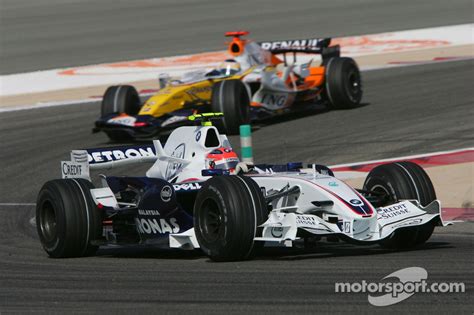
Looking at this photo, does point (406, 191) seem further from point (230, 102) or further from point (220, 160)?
point (230, 102)

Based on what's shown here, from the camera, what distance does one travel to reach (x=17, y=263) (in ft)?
40.7

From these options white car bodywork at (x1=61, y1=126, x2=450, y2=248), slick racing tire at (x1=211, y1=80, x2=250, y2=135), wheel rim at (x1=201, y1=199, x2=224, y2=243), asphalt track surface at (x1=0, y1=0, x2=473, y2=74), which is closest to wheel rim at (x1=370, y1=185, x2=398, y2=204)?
white car bodywork at (x1=61, y1=126, x2=450, y2=248)

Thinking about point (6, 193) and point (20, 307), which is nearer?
point (20, 307)

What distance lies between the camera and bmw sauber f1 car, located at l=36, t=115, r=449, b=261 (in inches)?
433

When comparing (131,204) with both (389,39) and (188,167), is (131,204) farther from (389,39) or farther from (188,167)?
(389,39)

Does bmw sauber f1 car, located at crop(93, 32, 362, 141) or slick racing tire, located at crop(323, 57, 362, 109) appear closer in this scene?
bmw sauber f1 car, located at crop(93, 32, 362, 141)

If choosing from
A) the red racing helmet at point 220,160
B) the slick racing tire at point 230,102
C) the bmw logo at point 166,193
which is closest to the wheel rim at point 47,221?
the bmw logo at point 166,193

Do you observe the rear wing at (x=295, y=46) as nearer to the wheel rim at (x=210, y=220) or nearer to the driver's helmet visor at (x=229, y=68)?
the driver's helmet visor at (x=229, y=68)

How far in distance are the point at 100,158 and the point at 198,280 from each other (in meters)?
3.60

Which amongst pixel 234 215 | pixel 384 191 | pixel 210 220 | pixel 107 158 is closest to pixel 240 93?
pixel 107 158

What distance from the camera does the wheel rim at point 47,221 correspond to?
12.8m

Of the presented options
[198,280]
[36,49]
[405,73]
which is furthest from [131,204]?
[36,49]

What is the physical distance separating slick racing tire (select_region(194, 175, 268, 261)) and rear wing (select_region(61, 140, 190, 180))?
2.09 meters

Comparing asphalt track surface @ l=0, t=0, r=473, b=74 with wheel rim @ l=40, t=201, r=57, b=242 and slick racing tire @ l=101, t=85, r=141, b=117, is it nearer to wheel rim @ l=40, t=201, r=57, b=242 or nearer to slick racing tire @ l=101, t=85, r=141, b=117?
slick racing tire @ l=101, t=85, r=141, b=117
